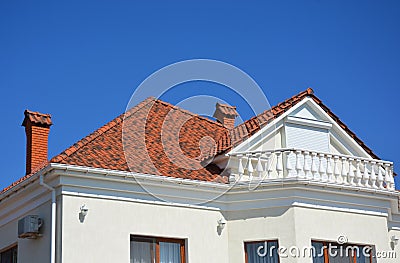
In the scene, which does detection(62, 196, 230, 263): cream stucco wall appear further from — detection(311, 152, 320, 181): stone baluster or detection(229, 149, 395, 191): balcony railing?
detection(311, 152, 320, 181): stone baluster

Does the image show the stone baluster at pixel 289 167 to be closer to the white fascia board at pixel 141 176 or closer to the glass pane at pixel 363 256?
the white fascia board at pixel 141 176

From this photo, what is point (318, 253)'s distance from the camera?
21.2 metres

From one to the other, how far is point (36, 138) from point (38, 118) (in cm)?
64

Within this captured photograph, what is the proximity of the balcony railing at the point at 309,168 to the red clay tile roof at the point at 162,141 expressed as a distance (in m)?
0.77

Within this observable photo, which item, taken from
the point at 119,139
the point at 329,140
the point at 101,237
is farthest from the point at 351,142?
the point at 101,237

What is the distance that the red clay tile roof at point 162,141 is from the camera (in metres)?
20.9

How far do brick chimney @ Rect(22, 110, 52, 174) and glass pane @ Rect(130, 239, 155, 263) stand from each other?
552cm

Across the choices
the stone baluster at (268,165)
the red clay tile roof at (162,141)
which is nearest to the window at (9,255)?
the red clay tile roof at (162,141)

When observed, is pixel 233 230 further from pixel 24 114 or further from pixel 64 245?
pixel 24 114

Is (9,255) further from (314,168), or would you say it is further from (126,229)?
(314,168)

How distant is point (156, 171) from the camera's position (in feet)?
68.7

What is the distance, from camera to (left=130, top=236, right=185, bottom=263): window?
20.0 meters

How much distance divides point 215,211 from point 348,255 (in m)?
4.00

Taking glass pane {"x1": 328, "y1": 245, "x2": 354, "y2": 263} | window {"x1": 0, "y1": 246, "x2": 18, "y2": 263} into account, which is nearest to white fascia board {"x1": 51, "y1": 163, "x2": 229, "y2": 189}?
glass pane {"x1": 328, "y1": 245, "x2": 354, "y2": 263}
